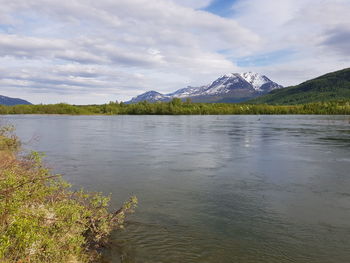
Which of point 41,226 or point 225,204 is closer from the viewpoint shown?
point 41,226

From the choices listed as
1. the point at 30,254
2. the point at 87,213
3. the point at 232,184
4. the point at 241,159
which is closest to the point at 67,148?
the point at 241,159

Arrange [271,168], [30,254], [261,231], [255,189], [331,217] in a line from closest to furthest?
[30,254]
[261,231]
[331,217]
[255,189]
[271,168]

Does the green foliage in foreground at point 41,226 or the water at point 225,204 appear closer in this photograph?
the green foliage in foreground at point 41,226

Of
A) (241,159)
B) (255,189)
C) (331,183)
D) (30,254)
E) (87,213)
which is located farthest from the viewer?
(241,159)

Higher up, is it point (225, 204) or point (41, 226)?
point (41, 226)

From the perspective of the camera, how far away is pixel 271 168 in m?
25.8

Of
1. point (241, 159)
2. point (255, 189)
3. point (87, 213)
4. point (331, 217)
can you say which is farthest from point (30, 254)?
point (241, 159)

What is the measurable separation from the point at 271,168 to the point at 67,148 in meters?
24.3

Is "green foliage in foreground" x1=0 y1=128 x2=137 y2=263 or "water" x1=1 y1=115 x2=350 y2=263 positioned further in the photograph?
"water" x1=1 y1=115 x2=350 y2=263

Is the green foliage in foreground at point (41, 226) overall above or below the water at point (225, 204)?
above

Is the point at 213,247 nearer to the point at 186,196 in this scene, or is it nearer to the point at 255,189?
the point at 186,196

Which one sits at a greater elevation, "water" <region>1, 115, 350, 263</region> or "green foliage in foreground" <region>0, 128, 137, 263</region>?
"green foliage in foreground" <region>0, 128, 137, 263</region>

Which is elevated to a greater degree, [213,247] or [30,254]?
[30,254]

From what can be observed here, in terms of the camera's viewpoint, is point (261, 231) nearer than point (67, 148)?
Yes
